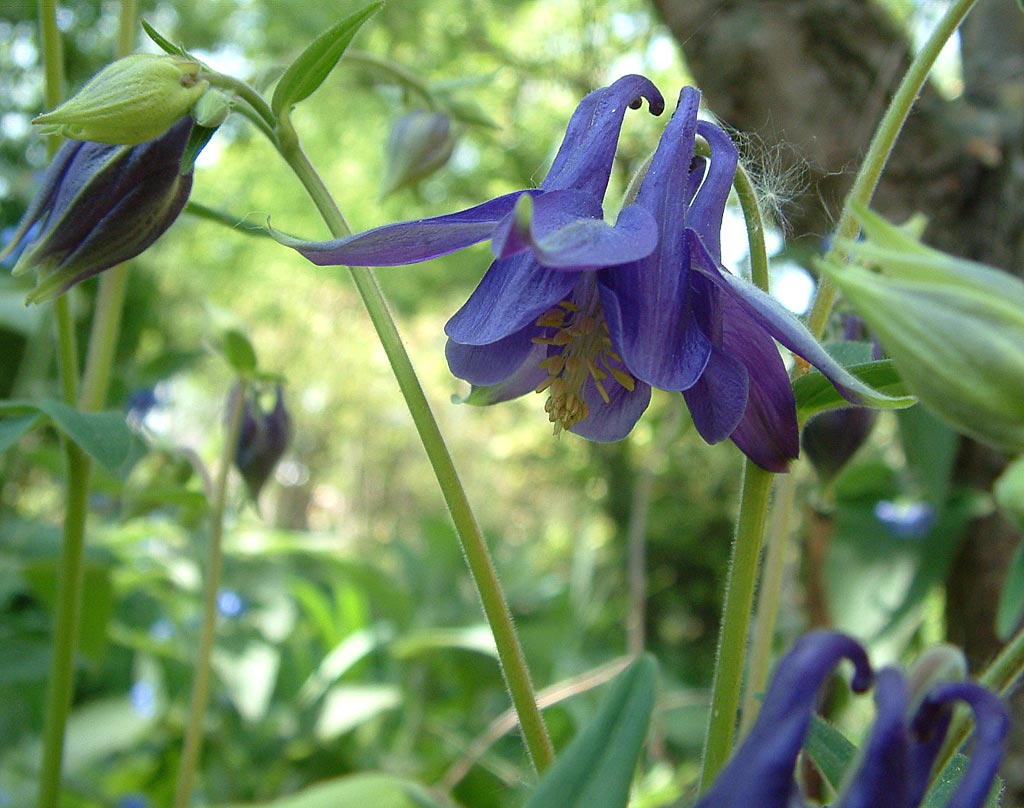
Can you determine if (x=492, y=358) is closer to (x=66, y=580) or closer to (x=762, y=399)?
(x=762, y=399)

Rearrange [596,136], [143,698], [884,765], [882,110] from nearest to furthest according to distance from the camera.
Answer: [884,765] → [596,136] → [882,110] → [143,698]

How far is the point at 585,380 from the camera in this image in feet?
1.82

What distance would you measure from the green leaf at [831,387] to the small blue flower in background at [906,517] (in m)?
0.99

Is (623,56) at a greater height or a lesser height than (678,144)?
greater

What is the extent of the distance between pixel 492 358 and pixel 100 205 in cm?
24

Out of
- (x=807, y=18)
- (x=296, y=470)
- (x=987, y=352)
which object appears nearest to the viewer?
(x=987, y=352)

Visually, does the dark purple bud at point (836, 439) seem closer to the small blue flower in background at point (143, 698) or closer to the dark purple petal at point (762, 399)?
the dark purple petal at point (762, 399)

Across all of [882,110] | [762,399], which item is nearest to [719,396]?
[762,399]

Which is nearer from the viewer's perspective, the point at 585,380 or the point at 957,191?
the point at 585,380

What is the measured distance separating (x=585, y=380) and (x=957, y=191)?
1.05 meters

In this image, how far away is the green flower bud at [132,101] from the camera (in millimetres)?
506

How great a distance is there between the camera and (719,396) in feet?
1.51

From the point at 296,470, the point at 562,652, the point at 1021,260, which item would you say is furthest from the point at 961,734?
the point at 296,470

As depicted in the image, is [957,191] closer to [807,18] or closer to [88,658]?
[807,18]
